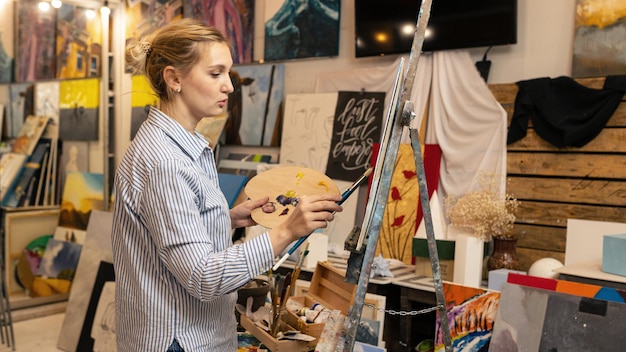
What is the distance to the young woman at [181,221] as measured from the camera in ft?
4.66

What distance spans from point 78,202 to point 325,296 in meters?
3.96

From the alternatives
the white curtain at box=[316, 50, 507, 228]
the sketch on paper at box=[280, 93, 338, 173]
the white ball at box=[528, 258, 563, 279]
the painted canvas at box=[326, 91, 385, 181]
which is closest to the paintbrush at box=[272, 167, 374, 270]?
the white ball at box=[528, 258, 563, 279]

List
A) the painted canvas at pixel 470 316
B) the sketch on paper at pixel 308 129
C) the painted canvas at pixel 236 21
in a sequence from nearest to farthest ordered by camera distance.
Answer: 1. the painted canvas at pixel 470 316
2. the sketch on paper at pixel 308 129
3. the painted canvas at pixel 236 21

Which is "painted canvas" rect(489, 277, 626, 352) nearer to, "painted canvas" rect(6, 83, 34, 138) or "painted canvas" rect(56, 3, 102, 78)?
"painted canvas" rect(56, 3, 102, 78)

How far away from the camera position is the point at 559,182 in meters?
3.21

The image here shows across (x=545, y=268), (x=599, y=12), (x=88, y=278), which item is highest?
(x=599, y=12)

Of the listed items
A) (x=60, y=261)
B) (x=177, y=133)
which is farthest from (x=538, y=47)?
(x=60, y=261)

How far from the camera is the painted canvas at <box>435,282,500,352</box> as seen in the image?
250 cm

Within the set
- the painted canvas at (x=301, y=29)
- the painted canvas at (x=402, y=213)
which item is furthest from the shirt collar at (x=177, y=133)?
the painted canvas at (x=301, y=29)

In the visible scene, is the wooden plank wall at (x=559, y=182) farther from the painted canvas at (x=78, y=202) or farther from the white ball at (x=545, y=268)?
the painted canvas at (x=78, y=202)

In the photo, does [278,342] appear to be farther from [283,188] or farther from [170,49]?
[170,49]

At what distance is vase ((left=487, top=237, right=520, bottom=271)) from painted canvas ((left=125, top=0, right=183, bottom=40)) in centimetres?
354

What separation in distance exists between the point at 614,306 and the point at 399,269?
138cm

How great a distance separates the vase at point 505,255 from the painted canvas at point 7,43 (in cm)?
489
